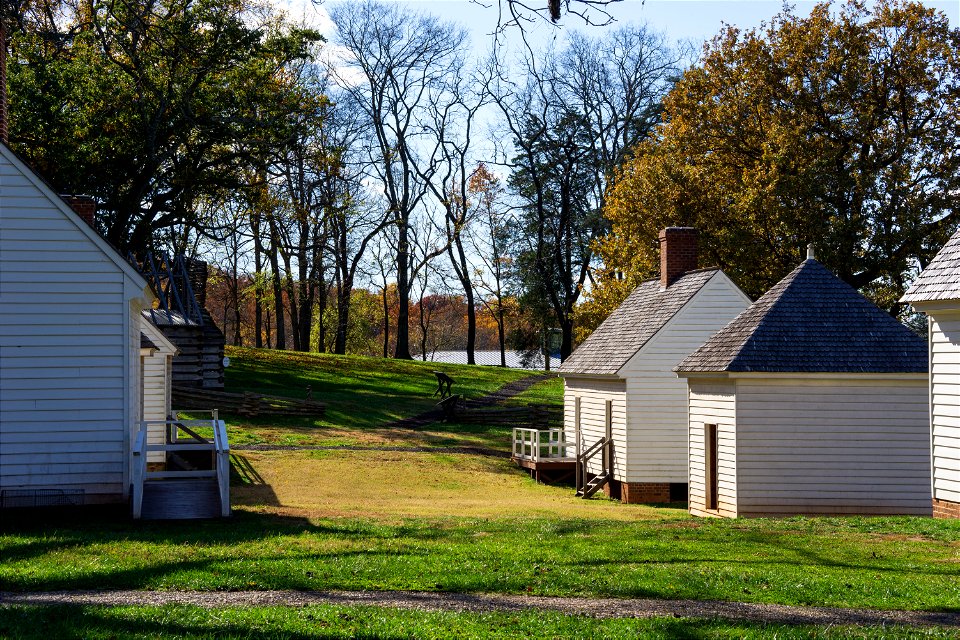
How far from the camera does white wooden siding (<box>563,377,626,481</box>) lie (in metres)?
26.6

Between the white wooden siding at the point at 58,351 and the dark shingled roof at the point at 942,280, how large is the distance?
13.1 meters

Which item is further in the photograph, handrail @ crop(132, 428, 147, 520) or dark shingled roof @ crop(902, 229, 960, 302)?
handrail @ crop(132, 428, 147, 520)

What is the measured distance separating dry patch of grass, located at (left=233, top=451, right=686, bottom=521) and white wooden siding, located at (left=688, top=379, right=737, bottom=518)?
70 centimetres

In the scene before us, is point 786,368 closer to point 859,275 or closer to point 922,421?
point 922,421

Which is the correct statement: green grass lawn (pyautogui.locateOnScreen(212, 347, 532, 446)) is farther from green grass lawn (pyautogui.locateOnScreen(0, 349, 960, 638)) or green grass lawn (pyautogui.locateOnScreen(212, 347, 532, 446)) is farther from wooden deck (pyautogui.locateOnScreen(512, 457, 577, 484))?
green grass lawn (pyautogui.locateOnScreen(0, 349, 960, 638))

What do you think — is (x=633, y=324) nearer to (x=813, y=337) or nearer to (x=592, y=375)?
(x=592, y=375)

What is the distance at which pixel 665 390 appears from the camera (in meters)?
26.2

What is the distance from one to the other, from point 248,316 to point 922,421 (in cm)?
7084

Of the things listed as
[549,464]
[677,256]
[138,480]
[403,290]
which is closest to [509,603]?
[138,480]

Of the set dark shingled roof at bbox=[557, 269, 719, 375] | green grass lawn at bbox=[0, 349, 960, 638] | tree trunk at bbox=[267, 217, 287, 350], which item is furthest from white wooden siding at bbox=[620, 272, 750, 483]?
tree trunk at bbox=[267, 217, 287, 350]

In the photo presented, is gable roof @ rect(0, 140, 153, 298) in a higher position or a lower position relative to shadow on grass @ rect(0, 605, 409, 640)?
higher

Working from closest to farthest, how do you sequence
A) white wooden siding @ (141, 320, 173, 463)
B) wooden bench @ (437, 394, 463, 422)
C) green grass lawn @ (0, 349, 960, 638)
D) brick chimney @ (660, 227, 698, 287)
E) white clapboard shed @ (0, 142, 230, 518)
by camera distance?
green grass lawn @ (0, 349, 960, 638) < white clapboard shed @ (0, 142, 230, 518) < white wooden siding @ (141, 320, 173, 463) < brick chimney @ (660, 227, 698, 287) < wooden bench @ (437, 394, 463, 422)

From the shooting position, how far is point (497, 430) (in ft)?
127

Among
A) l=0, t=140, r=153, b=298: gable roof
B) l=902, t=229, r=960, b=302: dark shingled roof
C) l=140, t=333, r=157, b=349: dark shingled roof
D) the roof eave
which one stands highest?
l=0, t=140, r=153, b=298: gable roof
